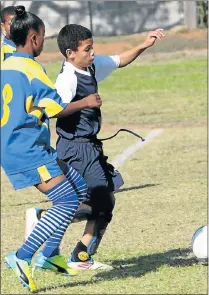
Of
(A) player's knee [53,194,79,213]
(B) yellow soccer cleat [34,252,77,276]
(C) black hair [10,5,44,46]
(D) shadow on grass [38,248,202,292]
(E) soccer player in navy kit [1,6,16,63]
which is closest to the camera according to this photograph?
(C) black hair [10,5,44,46]

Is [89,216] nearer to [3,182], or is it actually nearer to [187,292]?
[187,292]

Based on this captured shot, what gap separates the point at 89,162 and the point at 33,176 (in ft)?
2.49

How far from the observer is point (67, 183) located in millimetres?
6012

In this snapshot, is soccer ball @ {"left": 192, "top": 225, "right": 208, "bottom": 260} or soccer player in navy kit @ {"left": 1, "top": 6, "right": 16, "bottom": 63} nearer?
soccer ball @ {"left": 192, "top": 225, "right": 208, "bottom": 260}

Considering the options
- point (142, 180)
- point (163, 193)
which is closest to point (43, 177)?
point (163, 193)

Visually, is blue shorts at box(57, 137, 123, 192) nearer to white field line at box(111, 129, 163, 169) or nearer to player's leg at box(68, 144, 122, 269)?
player's leg at box(68, 144, 122, 269)

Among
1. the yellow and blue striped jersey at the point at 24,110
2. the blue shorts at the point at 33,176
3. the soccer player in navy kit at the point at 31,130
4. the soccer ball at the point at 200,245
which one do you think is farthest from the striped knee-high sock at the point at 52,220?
the soccer ball at the point at 200,245

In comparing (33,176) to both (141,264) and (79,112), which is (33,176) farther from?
(141,264)

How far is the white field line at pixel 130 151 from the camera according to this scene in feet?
41.3

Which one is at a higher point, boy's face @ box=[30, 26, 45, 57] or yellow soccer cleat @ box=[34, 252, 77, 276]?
boy's face @ box=[30, 26, 45, 57]

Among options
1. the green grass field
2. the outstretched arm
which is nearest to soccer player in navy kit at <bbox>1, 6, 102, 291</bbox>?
the green grass field

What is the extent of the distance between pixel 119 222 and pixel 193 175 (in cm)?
270

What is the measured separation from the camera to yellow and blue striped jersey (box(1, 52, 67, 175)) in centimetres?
576

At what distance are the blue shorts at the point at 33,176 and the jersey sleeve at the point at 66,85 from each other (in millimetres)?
500
